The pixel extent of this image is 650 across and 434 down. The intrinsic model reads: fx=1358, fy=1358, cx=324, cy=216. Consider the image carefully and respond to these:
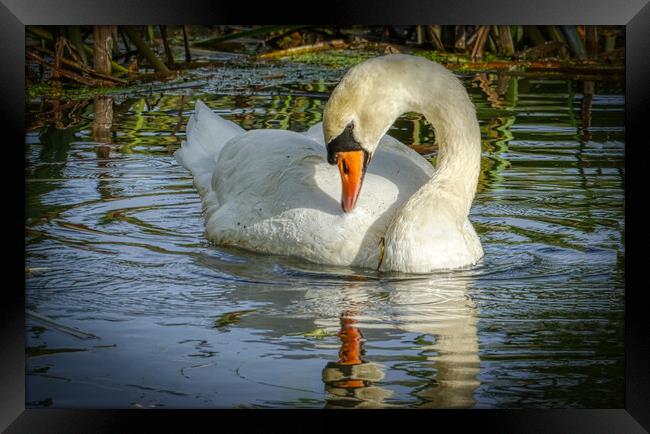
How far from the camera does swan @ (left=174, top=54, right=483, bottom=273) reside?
676 centimetres

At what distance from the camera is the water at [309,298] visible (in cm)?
506

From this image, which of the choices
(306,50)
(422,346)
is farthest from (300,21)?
(306,50)

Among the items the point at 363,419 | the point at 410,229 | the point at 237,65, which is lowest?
the point at 363,419

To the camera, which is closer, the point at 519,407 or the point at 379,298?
the point at 519,407

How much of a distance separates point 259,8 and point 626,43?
54.7 inches

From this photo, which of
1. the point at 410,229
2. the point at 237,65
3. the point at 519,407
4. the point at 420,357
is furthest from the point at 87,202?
the point at 237,65

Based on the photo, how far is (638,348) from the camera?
5125 mm

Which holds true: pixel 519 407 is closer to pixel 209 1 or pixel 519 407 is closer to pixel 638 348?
pixel 638 348

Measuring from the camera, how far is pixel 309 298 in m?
6.36

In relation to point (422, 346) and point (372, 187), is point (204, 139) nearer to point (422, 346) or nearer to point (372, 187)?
point (372, 187)

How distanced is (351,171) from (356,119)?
0.26 m

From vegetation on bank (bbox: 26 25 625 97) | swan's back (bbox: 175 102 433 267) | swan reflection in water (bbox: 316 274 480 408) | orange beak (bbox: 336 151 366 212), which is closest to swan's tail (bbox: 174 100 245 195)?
swan's back (bbox: 175 102 433 267)

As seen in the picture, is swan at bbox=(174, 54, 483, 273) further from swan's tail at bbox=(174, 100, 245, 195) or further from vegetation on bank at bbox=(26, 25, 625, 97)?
vegetation on bank at bbox=(26, 25, 625, 97)

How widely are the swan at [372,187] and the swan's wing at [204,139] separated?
45.2 inches
